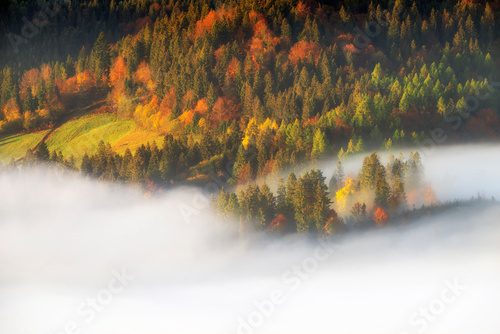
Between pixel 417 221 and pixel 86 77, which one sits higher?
pixel 86 77

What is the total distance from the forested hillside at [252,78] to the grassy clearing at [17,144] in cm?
12

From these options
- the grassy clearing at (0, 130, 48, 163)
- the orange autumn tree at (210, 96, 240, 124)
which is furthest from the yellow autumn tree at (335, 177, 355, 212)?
the grassy clearing at (0, 130, 48, 163)

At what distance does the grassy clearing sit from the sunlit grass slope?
18 centimetres

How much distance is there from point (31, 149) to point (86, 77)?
3.82ft

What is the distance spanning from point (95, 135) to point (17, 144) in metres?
0.99

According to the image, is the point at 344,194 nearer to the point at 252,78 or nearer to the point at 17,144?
the point at 252,78

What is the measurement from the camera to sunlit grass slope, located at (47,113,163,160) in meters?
13.3

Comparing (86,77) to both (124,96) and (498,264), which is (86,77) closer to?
(124,96)

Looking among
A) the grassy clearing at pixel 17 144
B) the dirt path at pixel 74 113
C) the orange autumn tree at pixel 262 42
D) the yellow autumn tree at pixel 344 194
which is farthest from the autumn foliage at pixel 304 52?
the grassy clearing at pixel 17 144

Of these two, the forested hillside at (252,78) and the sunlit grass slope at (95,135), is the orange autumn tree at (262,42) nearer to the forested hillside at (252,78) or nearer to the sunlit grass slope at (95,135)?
the forested hillside at (252,78)

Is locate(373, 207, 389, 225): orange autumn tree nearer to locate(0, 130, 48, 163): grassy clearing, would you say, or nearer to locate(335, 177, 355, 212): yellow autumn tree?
locate(335, 177, 355, 212): yellow autumn tree

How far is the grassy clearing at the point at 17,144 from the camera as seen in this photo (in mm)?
13617

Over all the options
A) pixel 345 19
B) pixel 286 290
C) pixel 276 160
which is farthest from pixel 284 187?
pixel 345 19

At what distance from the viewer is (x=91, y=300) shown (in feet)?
41.3
